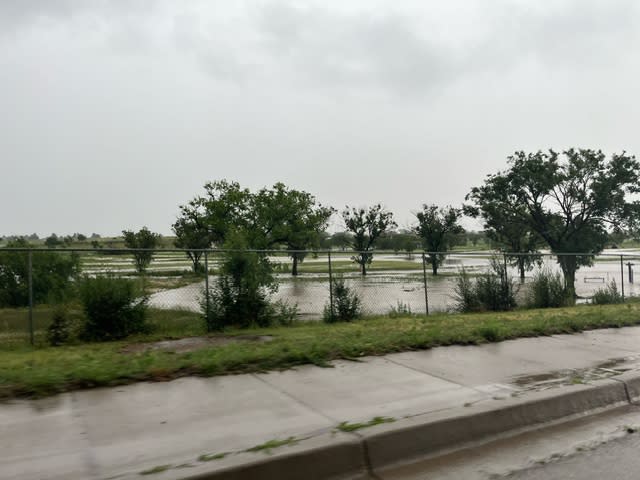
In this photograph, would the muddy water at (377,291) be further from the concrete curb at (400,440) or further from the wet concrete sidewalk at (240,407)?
the concrete curb at (400,440)

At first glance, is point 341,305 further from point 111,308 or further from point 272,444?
point 272,444

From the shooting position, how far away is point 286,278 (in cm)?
1348

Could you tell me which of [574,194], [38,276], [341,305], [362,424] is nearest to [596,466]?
[362,424]

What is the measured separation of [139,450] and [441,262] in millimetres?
14576

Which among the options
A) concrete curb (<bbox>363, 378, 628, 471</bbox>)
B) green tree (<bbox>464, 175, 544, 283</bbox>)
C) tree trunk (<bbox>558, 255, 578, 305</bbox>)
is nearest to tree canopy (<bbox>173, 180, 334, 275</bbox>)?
green tree (<bbox>464, 175, 544, 283</bbox>)

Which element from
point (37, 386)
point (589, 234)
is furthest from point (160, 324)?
point (589, 234)

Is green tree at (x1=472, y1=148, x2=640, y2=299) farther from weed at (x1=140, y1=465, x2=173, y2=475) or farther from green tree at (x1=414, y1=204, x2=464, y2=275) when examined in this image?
weed at (x1=140, y1=465, x2=173, y2=475)

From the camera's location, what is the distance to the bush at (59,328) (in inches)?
393

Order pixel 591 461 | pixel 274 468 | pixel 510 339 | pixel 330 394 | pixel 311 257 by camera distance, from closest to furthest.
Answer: pixel 274 468, pixel 591 461, pixel 330 394, pixel 510 339, pixel 311 257

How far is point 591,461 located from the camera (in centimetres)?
451

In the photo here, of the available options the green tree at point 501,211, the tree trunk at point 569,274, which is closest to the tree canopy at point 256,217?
the green tree at point 501,211

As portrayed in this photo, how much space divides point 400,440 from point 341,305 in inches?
356

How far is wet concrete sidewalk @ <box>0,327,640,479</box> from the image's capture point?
3986 millimetres

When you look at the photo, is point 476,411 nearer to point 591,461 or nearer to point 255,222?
point 591,461
